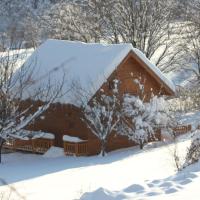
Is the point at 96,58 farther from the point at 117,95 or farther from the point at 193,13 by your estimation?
the point at 193,13

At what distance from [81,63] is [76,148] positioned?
438 cm

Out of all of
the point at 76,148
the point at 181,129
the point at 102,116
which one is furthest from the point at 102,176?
the point at 181,129

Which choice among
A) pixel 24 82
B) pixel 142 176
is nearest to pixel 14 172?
pixel 142 176

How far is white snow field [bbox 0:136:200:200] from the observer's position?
1118cm

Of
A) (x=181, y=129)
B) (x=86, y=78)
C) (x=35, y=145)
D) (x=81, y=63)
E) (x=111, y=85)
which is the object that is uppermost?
(x=81, y=63)

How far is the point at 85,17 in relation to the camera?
141 ft

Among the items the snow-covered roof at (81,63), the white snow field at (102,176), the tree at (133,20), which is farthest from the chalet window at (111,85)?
the tree at (133,20)

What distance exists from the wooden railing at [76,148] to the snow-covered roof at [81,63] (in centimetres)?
179

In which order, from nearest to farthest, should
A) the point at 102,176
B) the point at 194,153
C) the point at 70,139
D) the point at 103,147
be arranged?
the point at 194,153 → the point at 102,176 → the point at 103,147 → the point at 70,139

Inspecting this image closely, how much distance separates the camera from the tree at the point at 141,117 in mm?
24641

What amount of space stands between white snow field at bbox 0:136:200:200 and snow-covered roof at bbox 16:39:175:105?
337 cm

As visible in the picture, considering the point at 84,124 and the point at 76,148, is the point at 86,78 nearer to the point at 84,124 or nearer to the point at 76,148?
the point at 84,124

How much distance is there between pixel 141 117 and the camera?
979 inches

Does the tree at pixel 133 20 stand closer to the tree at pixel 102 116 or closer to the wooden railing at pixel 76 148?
the tree at pixel 102 116
